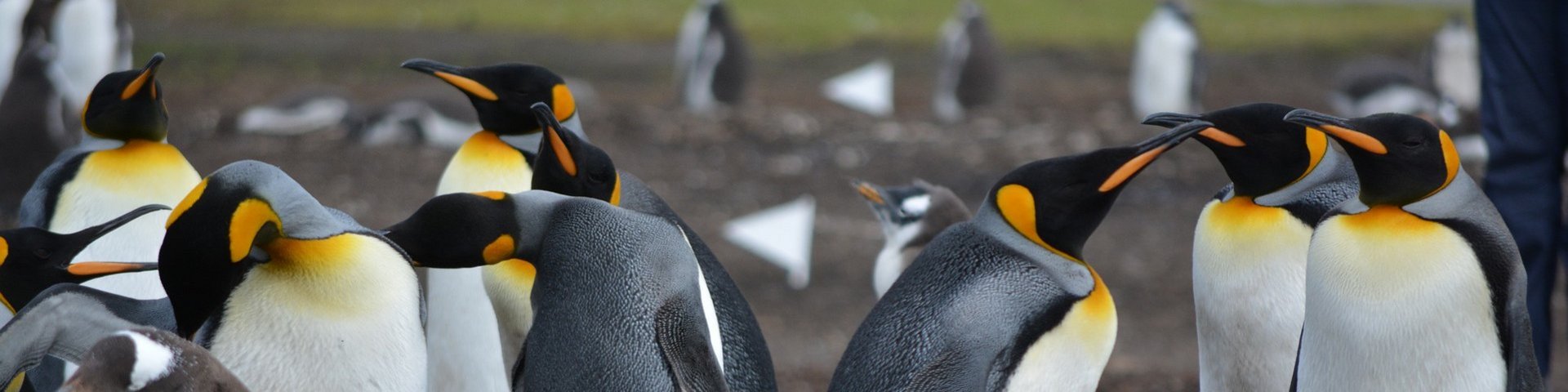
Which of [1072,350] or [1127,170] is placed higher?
[1127,170]

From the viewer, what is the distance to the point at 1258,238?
9.43ft

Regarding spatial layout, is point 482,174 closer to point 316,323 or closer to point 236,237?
point 316,323

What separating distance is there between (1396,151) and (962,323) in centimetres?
75

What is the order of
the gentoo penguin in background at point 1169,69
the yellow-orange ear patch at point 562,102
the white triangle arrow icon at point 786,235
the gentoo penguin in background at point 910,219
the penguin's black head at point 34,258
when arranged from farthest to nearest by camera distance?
the gentoo penguin in background at point 1169,69 < the white triangle arrow icon at point 786,235 < the gentoo penguin in background at point 910,219 < the yellow-orange ear patch at point 562,102 < the penguin's black head at point 34,258

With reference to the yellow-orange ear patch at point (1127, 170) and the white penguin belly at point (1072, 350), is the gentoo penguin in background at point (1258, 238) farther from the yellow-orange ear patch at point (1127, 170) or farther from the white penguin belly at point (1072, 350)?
the white penguin belly at point (1072, 350)

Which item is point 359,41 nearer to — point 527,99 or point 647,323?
point 527,99

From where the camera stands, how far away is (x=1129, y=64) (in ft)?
43.2

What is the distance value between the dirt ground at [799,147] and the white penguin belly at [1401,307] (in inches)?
73.2

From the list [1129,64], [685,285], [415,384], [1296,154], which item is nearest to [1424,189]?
[1296,154]

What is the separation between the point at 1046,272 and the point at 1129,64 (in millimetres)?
10990

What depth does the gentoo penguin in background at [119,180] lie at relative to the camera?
3111 mm

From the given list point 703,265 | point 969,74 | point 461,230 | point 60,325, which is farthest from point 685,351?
point 969,74

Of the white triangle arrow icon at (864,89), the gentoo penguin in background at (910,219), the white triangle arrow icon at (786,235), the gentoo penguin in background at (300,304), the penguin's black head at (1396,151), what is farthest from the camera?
the white triangle arrow icon at (864,89)

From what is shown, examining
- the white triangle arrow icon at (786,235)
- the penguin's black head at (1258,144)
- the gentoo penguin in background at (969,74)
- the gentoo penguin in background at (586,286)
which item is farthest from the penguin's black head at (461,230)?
the gentoo penguin in background at (969,74)
